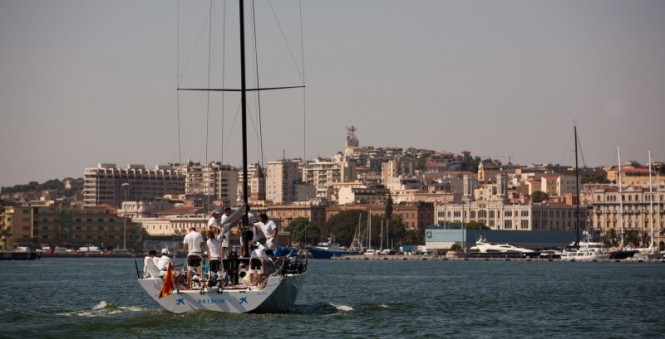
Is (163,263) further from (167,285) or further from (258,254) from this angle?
(258,254)

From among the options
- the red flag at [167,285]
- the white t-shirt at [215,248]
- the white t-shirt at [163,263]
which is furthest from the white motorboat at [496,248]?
the red flag at [167,285]

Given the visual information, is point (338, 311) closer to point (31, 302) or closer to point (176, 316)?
point (176, 316)

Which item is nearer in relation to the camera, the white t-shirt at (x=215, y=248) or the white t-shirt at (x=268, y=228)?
the white t-shirt at (x=215, y=248)

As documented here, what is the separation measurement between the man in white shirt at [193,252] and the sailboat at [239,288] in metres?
0.49

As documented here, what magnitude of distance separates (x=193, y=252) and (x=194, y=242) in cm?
33

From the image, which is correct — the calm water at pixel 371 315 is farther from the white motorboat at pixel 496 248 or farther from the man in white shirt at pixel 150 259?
the white motorboat at pixel 496 248

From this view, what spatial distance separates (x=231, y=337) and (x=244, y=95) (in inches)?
293

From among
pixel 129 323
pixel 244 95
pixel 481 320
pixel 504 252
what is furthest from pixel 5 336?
pixel 504 252

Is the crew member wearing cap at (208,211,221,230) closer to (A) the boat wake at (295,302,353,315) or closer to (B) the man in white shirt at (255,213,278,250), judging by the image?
(B) the man in white shirt at (255,213,278,250)

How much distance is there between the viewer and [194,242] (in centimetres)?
3884

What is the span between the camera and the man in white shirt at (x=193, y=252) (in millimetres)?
38781

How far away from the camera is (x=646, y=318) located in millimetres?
44906

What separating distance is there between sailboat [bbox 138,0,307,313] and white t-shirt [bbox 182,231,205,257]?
0.87 metres

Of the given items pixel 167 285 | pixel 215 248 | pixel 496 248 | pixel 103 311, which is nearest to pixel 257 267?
pixel 215 248
